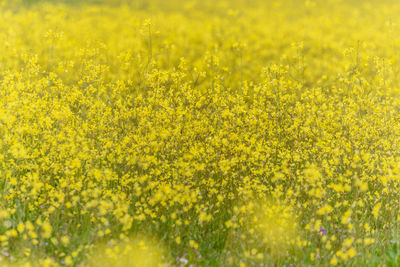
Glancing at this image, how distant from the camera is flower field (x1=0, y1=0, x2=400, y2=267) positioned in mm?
4914

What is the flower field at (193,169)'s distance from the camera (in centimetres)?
491

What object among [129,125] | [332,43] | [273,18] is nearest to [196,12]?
[273,18]

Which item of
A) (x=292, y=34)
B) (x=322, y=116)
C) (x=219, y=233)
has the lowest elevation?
A: (x=219, y=233)

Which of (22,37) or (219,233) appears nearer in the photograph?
(219,233)

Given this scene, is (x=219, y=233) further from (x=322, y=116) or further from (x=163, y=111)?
(x=322, y=116)

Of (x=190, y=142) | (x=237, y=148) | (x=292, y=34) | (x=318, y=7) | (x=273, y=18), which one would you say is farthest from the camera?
(x=318, y=7)

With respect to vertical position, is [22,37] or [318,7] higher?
[318,7]

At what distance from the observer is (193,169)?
548cm

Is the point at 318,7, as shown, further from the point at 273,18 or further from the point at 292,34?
the point at 292,34

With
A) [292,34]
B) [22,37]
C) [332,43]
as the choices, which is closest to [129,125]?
[22,37]

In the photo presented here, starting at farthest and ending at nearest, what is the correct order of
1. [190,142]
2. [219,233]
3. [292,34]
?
[292,34] → [190,142] → [219,233]

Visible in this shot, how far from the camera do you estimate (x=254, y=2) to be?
25.4 metres

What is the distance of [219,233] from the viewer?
17.9ft

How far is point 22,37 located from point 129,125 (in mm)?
9052
